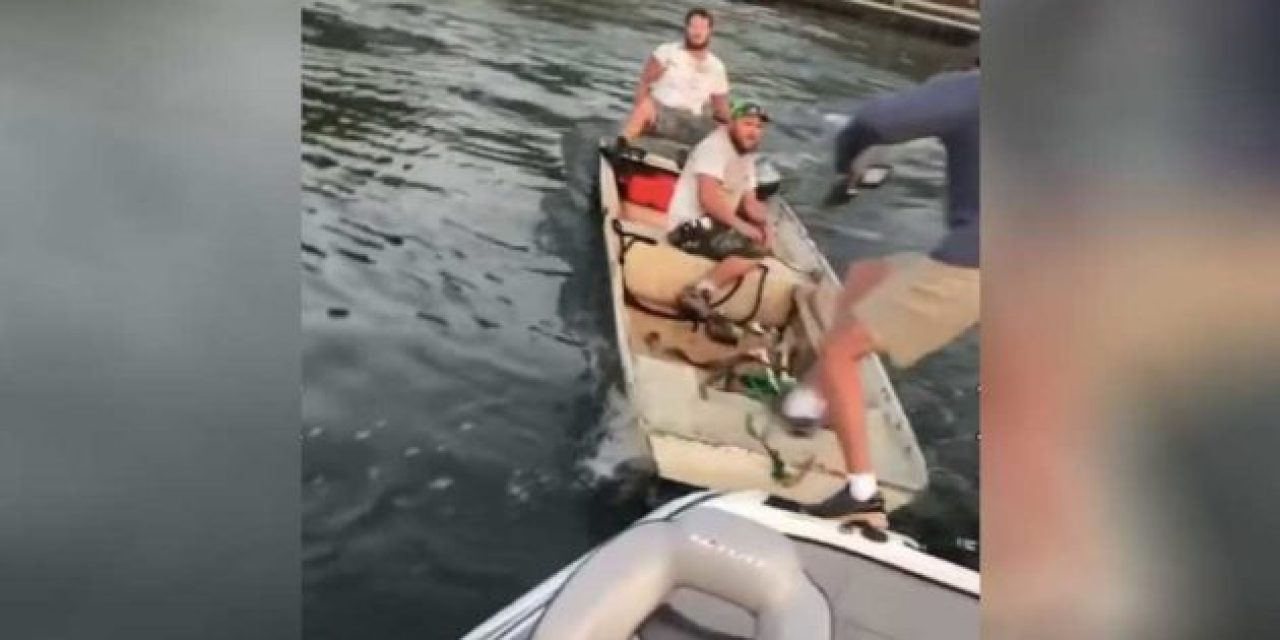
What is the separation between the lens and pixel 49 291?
1.76 meters

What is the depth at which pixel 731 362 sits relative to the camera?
176cm

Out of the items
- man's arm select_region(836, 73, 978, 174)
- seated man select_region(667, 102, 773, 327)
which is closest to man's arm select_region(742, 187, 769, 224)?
seated man select_region(667, 102, 773, 327)

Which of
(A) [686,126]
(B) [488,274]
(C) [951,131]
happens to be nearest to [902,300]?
(C) [951,131]

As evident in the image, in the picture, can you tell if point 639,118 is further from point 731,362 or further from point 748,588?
point 748,588

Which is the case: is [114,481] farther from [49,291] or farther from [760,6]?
[760,6]

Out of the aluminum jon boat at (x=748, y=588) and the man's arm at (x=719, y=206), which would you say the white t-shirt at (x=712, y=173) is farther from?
the aluminum jon boat at (x=748, y=588)

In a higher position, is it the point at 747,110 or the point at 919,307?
the point at 747,110

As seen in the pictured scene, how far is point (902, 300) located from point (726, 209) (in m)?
0.24

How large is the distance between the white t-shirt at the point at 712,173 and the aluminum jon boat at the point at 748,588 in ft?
1.19

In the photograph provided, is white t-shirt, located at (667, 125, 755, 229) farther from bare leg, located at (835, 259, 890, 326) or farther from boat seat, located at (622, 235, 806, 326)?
bare leg, located at (835, 259, 890, 326)

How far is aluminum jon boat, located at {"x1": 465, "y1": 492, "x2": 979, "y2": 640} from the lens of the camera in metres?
1.70

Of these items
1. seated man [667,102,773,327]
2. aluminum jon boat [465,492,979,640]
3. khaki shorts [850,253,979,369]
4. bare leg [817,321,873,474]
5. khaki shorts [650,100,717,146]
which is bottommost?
aluminum jon boat [465,492,979,640]

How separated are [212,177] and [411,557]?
51 cm

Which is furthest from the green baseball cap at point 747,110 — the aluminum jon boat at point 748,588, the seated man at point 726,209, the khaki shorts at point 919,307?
the aluminum jon boat at point 748,588
